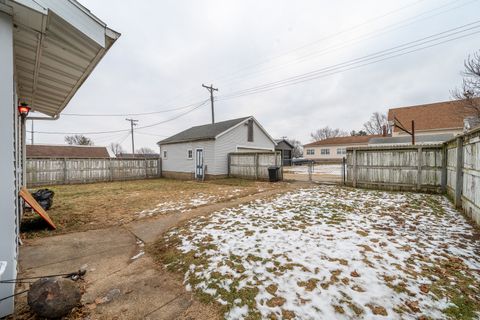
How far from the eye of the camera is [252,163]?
1390 cm

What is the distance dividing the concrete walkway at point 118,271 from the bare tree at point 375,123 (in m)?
52.2

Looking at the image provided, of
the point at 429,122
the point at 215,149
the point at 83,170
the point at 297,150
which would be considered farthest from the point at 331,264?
the point at 297,150

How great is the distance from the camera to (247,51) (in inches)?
603

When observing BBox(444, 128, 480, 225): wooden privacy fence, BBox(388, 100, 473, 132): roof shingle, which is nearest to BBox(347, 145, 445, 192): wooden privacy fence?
BBox(444, 128, 480, 225): wooden privacy fence

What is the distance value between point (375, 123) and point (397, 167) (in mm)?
45209

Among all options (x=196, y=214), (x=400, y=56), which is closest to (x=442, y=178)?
(x=196, y=214)

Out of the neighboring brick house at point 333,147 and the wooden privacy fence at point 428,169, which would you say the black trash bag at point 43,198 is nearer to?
the wooden privacy fence at point 428,169

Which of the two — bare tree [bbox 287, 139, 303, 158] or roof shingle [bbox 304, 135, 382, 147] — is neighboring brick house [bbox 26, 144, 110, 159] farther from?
bare tree [bbox 287, 139, 303, 158]

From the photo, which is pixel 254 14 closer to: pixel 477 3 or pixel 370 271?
pixel 477 3

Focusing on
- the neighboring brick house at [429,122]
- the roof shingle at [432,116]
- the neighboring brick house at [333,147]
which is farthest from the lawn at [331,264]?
the neighboring brick house at [333,147]

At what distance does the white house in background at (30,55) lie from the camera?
6.90 ft

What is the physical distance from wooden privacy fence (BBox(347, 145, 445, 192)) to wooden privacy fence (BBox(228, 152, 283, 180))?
4208 millimetres

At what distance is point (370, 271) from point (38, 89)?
7.69m

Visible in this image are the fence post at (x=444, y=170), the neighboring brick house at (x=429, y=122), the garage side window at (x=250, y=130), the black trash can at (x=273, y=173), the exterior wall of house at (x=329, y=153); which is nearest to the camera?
the fence post at (x=444, y=170)
